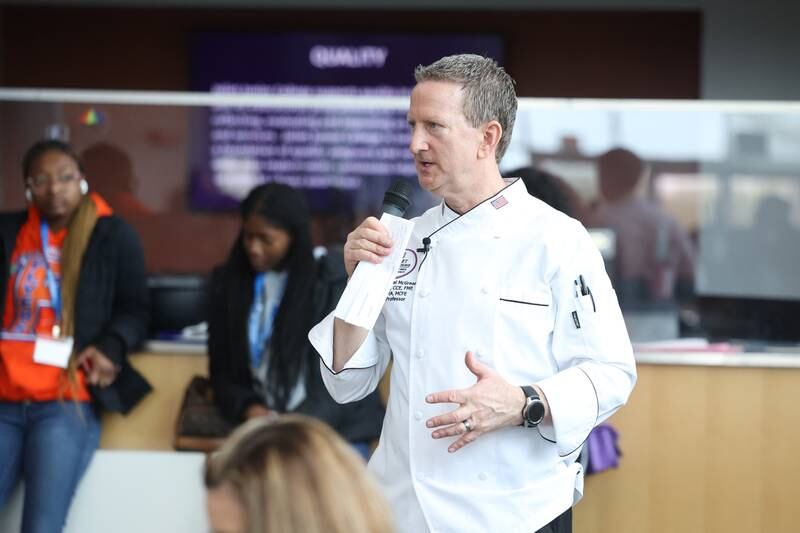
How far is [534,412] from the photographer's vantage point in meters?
2.06

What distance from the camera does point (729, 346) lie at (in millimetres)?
4109

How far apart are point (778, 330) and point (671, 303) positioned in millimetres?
418

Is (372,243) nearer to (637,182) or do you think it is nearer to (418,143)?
(418,143)

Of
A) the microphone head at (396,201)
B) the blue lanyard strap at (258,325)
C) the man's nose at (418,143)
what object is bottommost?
the blue lanyard strap at (258,325)

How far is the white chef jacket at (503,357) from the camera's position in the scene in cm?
214

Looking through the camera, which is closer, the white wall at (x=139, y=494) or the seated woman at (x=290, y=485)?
the seated woman at (x=290, y=485)

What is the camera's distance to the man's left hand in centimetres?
201

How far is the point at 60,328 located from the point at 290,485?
9.50ft

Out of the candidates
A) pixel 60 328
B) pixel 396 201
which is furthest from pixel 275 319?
pixel 396 201

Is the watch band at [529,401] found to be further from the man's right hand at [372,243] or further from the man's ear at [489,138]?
the man's ear at [489,138]

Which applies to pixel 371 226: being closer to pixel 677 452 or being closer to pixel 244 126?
pixel 677 452

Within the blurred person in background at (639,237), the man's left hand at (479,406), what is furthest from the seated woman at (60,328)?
the man's left hand at (479,406)

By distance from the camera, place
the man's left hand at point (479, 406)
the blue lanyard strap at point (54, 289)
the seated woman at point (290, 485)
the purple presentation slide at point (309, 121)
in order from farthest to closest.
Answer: the purple presentation slide at point (309, 121) → the blue lanyard strap at point (54, 289) → the man's left hand at point (479, 406) → the seated woman at point (290, 485)

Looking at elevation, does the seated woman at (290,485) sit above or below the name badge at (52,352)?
above
